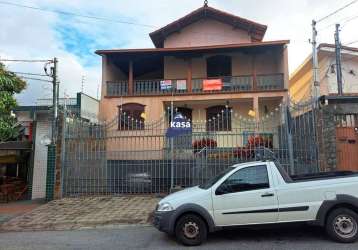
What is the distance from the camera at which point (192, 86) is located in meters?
21.3

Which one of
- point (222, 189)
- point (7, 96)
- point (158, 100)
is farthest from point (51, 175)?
point (158, 100)

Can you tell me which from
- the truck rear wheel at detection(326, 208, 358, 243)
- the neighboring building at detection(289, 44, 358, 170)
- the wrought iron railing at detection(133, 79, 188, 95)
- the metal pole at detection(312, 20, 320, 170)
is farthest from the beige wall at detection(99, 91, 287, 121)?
the truck rear wheel at detection(326, 208, 358, 243)

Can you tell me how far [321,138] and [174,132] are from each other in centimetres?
486

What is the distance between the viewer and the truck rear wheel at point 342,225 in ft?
21.5

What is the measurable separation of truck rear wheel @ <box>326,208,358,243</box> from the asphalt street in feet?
0.52

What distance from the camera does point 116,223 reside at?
9336 mm

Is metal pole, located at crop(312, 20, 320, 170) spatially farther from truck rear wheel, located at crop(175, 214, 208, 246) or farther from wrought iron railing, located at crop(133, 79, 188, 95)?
wrought iron railing, located at crop(133, 79, 188, 95)

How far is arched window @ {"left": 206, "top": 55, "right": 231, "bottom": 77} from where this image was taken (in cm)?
2259

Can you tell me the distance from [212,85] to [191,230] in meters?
14.6

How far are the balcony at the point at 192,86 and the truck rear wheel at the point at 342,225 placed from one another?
46.5 ft

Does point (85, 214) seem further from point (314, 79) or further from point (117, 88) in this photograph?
point (117, 88)

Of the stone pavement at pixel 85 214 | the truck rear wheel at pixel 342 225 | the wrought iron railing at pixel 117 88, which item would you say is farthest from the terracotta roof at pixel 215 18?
the truck rear wheel at pixel 342 225

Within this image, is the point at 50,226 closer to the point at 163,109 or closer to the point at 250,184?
the point at 250,184

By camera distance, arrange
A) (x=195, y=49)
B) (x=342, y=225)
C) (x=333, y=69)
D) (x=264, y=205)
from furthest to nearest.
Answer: (x=333, y=69) < (x=195, y=49) < (x=264, y=205) < (x=342, y=225)
